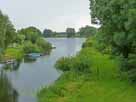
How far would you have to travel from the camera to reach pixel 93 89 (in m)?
35.5

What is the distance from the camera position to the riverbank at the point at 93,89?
31.7 m

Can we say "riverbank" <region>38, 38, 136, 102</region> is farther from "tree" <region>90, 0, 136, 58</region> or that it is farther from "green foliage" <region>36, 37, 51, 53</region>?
"green foliage" <region>36, 37, 51, 53</region>

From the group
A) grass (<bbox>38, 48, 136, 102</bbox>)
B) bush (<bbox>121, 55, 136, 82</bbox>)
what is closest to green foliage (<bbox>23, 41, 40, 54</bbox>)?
grass (<bbox>38, 48, 136, 102</bbox>)

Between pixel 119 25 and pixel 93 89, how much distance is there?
6355 millimetres

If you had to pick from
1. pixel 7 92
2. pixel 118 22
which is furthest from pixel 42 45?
pixel 118 22

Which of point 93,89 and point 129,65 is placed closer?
point 93,89

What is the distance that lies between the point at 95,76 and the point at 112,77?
8.72 feet

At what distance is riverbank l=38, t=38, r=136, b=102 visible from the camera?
31.7 meters

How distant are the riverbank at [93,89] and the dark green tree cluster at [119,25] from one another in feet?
7.28

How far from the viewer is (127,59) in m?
39.2

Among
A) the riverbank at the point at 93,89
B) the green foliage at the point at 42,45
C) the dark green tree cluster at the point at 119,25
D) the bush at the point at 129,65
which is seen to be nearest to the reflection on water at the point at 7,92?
the riverbank at the point at 93,89

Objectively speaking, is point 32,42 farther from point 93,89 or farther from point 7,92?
point 93,89

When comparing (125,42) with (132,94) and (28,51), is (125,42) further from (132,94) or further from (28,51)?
(28,51)

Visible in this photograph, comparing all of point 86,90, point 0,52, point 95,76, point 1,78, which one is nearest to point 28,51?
point 0,52
